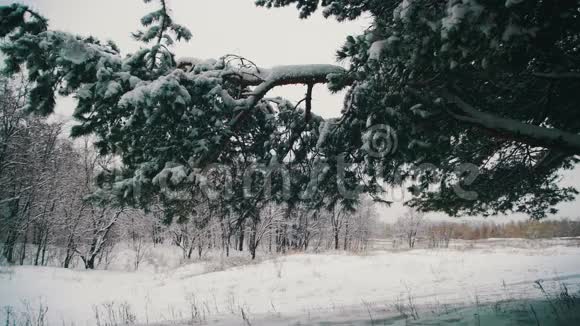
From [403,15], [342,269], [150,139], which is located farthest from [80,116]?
[342,269]

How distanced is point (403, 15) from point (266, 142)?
3.73 metres

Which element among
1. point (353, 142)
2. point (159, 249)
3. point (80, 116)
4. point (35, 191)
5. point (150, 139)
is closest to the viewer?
point (80, 116)

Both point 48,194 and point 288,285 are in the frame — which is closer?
point 288,285

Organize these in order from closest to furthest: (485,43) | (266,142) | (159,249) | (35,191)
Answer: (485,43)
(266,142)
(35,191)
(159,249)

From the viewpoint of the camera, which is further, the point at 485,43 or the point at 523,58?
the point at 523,58

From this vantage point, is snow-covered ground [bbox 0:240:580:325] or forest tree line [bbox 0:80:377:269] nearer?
snow-covered ground [bbox 0:240:580:325]

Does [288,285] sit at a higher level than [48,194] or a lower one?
lower

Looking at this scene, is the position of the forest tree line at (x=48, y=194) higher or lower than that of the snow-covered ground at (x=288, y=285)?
higher

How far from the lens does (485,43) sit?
2.34 metres

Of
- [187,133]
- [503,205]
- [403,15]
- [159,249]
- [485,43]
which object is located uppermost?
[403,15]

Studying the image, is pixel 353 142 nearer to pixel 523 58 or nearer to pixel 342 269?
pixel 523 58

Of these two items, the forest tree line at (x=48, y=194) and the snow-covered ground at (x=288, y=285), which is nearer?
the snow-covered ground at (x=288, y=285)

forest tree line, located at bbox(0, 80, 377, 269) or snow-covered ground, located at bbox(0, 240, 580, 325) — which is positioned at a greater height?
forest tree line, located at bbox(0, 80, 377, 269)

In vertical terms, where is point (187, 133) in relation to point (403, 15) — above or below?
below
